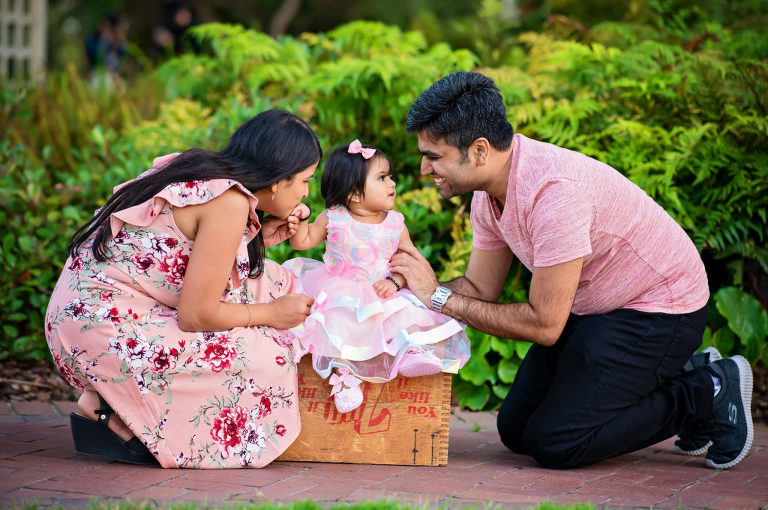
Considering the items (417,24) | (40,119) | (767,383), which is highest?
(417,24)

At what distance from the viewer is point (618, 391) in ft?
11.3

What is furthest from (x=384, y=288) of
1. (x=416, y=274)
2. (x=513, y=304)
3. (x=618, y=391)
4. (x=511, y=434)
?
(x=618, y=391)

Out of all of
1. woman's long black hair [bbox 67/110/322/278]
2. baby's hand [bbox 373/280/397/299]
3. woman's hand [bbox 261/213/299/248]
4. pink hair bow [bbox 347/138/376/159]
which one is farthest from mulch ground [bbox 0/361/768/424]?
pink hair bow [bbox 347/138/376/159]

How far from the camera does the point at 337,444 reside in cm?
344

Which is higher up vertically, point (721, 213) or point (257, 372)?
point (721, 213)

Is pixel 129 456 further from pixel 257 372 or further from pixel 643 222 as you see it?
pixel 643 222

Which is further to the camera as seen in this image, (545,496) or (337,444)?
(337,444)

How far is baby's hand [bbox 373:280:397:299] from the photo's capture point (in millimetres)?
3512

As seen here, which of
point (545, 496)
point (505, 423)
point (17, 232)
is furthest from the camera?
point (17, 232)

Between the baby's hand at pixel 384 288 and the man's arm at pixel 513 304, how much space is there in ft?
0.25

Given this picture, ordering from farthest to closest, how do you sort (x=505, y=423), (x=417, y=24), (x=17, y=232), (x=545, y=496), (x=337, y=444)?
(x=417, y=24)
(x=17, y=232)
(x=505, y=423)
(x=337, y=444)
(x=545, y=496)

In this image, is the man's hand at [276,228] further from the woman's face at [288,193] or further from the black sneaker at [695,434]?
the black sneaker at [695,434]

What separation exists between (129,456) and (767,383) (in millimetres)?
3370

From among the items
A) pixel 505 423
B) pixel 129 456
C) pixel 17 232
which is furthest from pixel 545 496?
pixel 17 232
